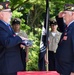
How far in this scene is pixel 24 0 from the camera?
887 cm

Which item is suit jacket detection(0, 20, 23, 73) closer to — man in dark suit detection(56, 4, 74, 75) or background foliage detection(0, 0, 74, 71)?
man in dark suit detection(56, 4, 74, 75)

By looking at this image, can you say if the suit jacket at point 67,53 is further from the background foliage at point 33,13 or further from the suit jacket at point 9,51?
the background foliage at point 33,13

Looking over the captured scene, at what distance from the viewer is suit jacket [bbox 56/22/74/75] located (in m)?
4.60

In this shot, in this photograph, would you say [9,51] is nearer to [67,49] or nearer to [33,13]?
[67,49]

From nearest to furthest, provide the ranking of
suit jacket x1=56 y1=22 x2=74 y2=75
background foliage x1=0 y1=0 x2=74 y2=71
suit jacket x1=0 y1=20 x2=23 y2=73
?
suit jacket x1=0 y1=20 x2=23 y2=73 → suit jacket x1=56 y1=22 x2=74 y2=75 → background foliage x1=0 y1=0 x2=74 y2=71

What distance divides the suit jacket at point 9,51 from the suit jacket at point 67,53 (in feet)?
2.10

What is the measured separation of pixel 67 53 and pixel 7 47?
93 centimetres

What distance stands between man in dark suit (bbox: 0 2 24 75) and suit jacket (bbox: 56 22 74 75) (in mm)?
670

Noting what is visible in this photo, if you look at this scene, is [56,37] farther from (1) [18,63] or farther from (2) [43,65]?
(1) [18,63]

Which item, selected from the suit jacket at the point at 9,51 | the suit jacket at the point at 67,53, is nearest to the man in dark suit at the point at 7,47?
the suit jacket at the point at 9,51

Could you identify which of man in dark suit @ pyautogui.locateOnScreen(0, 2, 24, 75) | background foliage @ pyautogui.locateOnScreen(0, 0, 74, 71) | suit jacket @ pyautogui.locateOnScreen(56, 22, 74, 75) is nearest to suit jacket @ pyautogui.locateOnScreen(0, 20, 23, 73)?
man in dark suit @ pyautogui.locateOnScreen(0, 2, 24, 75)

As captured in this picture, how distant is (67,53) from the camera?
465 cm

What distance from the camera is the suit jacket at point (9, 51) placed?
426 cm

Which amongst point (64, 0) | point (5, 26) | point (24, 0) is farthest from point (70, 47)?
point (24, 0)
